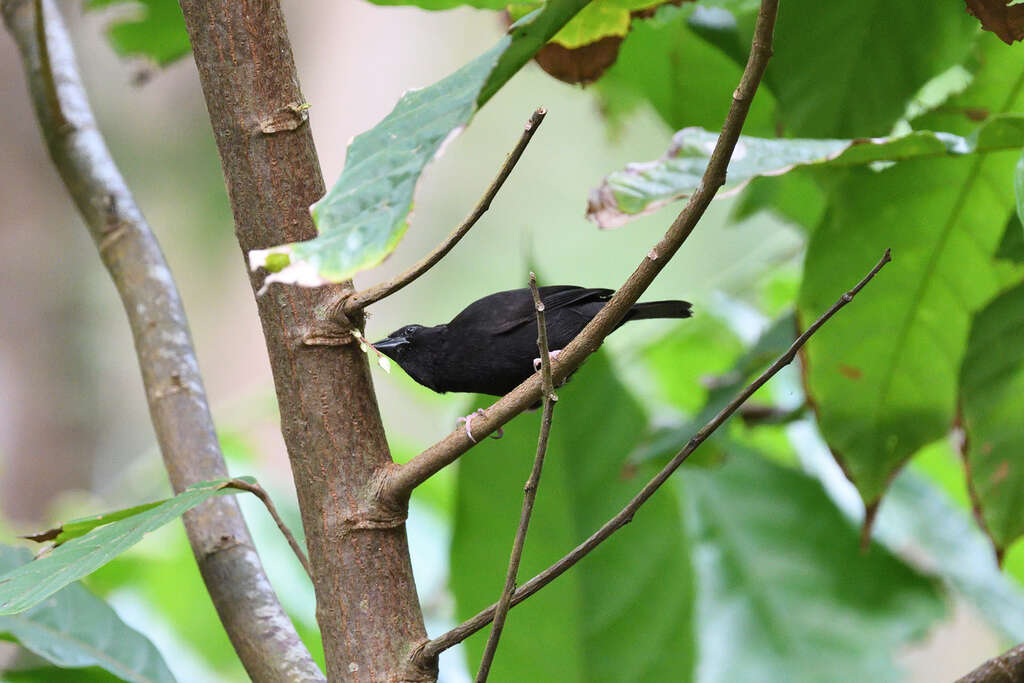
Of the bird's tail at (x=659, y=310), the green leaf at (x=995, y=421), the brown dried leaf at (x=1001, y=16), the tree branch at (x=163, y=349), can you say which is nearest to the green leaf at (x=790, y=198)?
the bird's tail at (x=659, y=310)

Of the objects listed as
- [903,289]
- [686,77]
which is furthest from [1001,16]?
[686,77]

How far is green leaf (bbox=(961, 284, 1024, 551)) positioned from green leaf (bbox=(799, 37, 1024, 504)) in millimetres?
137

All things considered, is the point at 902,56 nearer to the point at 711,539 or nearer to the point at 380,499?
the point at 380,499

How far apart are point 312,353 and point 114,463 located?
5.58 meters

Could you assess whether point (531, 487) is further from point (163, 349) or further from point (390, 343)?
point (390, 343)

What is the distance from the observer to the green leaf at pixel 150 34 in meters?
2.10

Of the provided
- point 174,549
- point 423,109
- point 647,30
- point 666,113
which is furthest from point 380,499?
point 174,549

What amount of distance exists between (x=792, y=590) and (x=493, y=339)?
98cm

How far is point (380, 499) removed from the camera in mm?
1151

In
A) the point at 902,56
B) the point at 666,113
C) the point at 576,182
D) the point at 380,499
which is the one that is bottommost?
the point at 380,499

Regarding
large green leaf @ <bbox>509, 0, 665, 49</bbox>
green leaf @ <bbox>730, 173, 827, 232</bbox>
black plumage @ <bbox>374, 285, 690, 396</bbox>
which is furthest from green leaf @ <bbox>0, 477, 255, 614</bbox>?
green leaf @ <bbox>730, 173, 827, 232</bbox>

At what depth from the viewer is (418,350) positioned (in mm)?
2223

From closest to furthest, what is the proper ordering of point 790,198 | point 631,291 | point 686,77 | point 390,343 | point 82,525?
1. point 631,291
2. point 82,525
3. point 686,77
4. point 790,198
5. point 390,343

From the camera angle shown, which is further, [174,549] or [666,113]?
[174,549]
